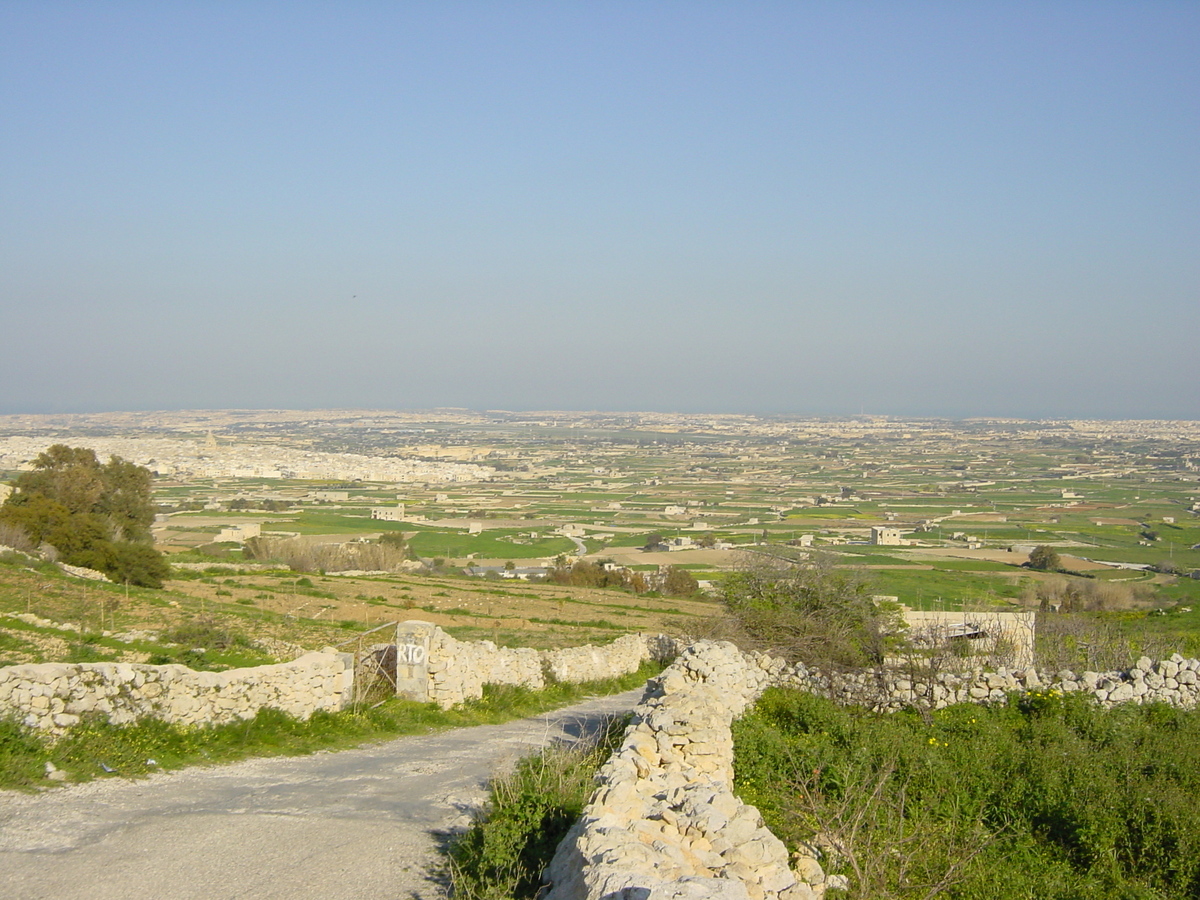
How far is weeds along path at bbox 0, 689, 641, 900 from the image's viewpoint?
648 cm

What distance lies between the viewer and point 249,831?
766cm

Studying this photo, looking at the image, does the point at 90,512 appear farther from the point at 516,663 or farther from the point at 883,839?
the point at 883,839

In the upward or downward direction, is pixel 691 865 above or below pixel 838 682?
above

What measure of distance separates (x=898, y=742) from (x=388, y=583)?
93.1 feet

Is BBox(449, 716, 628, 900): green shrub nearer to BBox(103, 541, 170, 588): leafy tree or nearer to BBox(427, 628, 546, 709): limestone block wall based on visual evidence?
BBox(427, 628, 546, 709): limestone block wall

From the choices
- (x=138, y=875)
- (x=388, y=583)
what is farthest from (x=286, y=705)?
(x=388, y=583)

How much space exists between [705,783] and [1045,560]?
179 ft

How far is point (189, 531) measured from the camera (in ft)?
209

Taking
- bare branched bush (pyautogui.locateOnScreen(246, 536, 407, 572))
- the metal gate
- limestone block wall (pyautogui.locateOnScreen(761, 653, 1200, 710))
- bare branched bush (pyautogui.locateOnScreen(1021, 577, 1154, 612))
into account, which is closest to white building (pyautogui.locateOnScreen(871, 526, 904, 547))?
bare branched bush (pyautogui.locateOnScreen(1021, 577, 1154, 612))

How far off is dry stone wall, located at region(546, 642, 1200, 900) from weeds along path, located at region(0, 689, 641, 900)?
1.55 meters

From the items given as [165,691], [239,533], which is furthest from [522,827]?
[239,533]

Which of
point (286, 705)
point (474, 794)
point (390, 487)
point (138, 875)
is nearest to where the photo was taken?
point (138, 875)

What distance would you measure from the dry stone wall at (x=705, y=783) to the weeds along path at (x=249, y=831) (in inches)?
61.0

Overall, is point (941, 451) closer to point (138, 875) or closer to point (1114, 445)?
point (1114, 445)
